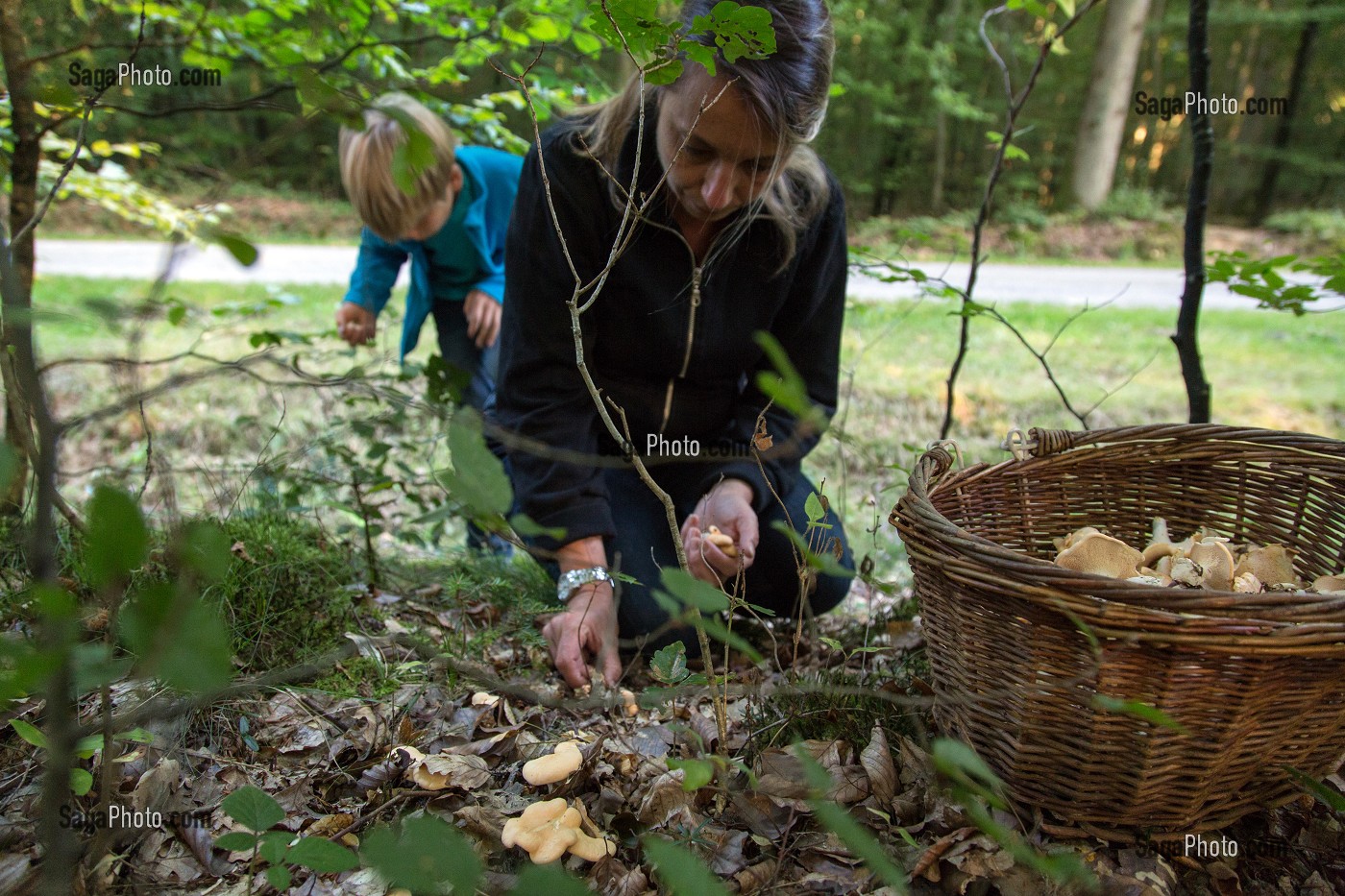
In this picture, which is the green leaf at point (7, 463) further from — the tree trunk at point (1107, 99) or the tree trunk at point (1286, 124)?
the tree trunk at point (1286, 124)

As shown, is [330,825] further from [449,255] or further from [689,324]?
[449,255]

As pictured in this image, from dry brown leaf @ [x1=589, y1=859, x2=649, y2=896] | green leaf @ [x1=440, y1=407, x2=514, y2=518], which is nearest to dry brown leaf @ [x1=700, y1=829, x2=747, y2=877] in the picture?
dry brown leaf @ [x1=589, y1=859, x2=649, y2=896]

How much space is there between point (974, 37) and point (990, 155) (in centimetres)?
278

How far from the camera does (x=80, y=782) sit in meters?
1.23

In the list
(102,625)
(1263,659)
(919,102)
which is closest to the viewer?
(1263,659)

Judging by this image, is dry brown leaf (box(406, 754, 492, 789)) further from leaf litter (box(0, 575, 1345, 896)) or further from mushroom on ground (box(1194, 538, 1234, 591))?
mushroom on ground (box(1194, 538, 1234, 591))

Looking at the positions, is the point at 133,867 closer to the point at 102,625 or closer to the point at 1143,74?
the point at 102,625

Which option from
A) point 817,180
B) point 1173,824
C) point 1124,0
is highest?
point 1124,0

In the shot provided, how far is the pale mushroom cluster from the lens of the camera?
1.47 meters

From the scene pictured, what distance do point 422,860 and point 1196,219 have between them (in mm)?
2414

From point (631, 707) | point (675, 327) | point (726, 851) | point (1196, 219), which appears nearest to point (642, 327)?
point (675, 327)

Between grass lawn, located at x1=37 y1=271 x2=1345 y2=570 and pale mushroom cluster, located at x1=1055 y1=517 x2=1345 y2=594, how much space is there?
2.81ft

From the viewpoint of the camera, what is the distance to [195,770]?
139cm

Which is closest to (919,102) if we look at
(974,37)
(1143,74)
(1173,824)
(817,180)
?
(974,37)
